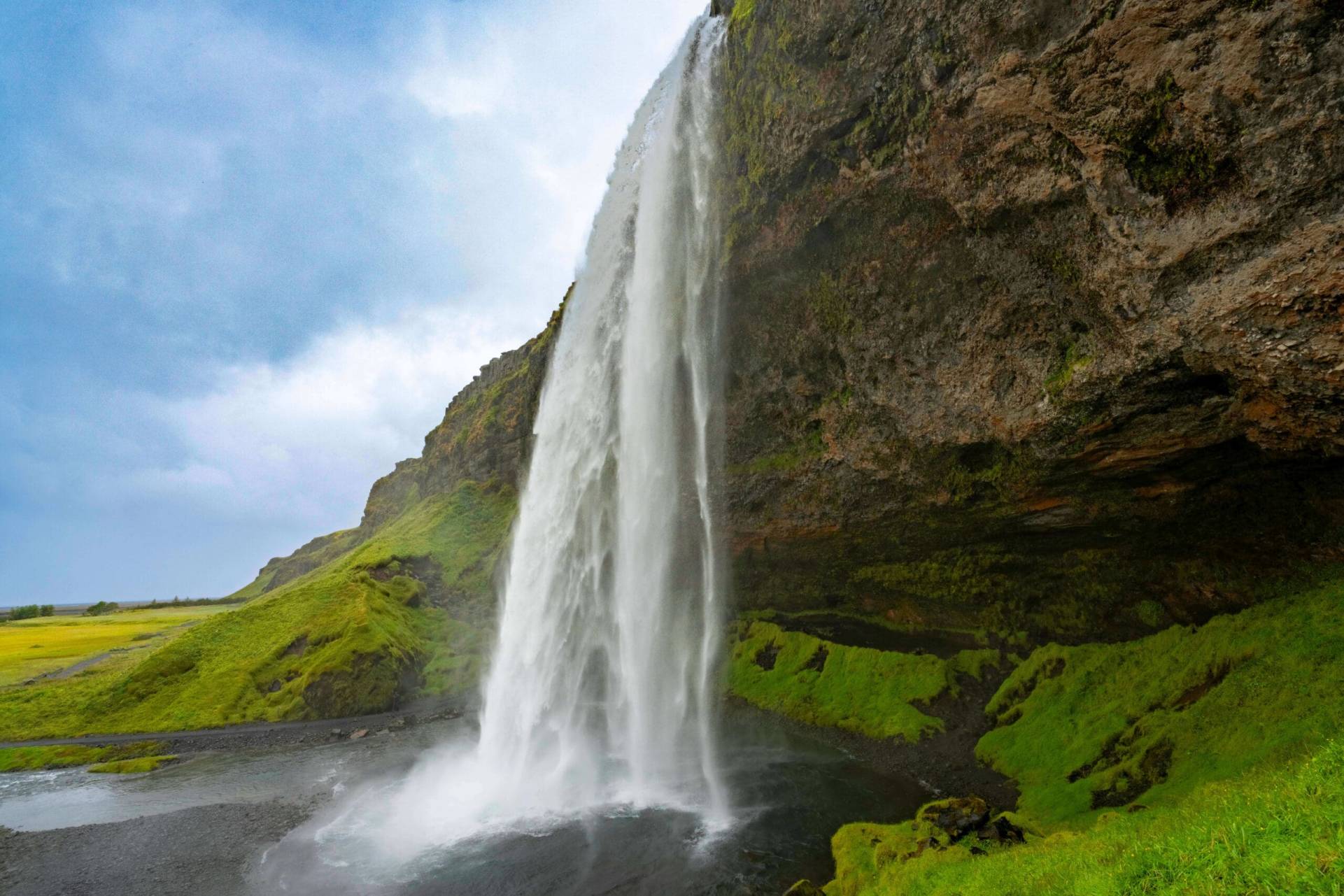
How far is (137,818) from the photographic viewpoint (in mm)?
22469

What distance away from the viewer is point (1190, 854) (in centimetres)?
697

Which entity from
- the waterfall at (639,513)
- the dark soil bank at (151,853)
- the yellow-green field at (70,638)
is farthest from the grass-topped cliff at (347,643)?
the dark soil bank at (151,853)

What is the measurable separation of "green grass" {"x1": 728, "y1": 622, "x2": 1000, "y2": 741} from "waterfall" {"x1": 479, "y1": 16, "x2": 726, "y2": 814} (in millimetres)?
2937

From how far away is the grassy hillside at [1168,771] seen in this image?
265 inches

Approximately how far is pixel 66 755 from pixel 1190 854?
4824cm

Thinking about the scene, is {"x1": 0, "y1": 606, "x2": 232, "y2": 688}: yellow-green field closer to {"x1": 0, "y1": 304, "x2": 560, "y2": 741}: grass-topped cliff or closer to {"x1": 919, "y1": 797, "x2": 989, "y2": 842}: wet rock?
{"x1": 0, "y1": 304, "x2": 560, "y2": 741}: grass-topped cliff

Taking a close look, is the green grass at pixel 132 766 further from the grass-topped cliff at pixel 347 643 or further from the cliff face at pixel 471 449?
the cliff face at pixel 471 449

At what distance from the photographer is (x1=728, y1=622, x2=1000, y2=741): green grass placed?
2534 cm

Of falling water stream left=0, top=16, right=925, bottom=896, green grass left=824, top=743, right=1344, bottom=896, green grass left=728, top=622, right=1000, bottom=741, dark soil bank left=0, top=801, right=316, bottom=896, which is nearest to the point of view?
green grass left=824, top=743, right=1344, bottom=896

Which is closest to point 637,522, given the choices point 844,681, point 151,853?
point 844,681

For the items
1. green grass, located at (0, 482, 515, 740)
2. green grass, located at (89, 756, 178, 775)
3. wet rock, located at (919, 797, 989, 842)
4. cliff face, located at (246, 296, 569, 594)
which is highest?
cliff face, located at (246, 296, 569, 594)

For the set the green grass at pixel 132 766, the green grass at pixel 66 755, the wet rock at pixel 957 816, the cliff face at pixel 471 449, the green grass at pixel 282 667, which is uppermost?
the cliff face at pixel 471 449

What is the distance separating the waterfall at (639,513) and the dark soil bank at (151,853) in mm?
8611

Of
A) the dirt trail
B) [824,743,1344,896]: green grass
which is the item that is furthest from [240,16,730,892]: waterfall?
[824,743,1344,896]: green grass
